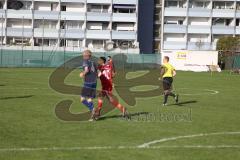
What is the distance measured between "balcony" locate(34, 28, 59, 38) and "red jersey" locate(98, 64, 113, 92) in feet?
238

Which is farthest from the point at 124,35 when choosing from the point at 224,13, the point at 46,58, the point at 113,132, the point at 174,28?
the point at 113,132

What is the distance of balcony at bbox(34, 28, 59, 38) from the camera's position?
286 ft

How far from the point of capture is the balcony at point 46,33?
87062 mm

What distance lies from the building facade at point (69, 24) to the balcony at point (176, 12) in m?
6.49

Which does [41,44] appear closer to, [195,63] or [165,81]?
[195,63]

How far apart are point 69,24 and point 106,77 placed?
245ft

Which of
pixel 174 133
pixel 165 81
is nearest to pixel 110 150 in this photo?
pixel 174 133

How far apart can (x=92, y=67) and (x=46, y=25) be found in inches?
2957

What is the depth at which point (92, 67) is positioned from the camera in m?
14.9

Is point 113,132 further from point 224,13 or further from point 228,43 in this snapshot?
point 224,13

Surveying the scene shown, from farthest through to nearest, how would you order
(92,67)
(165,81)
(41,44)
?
(41,44)
(165,81)
(92,67)

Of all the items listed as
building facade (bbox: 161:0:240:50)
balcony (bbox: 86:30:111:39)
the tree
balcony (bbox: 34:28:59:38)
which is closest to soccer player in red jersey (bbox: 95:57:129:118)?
the tree

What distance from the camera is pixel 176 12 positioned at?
9300 cm

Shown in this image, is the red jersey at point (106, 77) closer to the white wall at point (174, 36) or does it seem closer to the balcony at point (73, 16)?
the balcony at point (73, 16)
